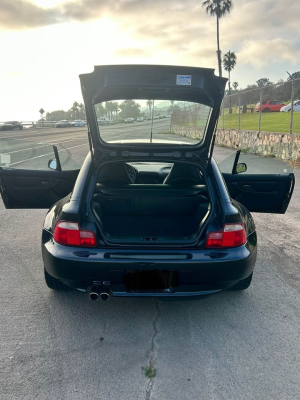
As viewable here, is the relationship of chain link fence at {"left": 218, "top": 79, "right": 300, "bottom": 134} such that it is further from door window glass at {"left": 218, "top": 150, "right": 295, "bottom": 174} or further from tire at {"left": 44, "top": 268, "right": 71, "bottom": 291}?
tire at {"left": 44, "top": 268, "right": 71, "bottom": 291}

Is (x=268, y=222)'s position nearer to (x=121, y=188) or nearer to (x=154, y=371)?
(x=121, y=188)

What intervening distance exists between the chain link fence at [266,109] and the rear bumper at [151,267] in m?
11.0

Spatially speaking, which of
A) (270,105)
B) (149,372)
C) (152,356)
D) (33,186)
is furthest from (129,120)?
(270,105)

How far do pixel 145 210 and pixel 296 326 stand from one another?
1.77 meters

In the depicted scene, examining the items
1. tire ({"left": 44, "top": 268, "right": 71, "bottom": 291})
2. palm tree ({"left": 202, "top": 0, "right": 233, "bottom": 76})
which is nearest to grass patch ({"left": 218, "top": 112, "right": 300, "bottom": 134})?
tire ({"left": 44, "top": 268, "right": 71, "bottom": 291})

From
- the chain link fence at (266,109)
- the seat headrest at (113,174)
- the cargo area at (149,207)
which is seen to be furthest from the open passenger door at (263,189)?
the chain link fence at (266,109)

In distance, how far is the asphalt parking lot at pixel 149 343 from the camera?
218 centimetres

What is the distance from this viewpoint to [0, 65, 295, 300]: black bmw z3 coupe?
2697mm

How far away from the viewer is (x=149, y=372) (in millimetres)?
2318

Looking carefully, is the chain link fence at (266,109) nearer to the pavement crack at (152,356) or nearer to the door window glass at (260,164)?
the door window glass at (260,164)

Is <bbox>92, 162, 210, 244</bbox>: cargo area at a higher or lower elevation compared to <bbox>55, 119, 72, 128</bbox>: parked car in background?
higher

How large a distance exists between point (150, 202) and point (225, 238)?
1127mm

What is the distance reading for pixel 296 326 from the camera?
2824 millimetres

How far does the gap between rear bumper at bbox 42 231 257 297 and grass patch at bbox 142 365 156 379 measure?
0.53m
